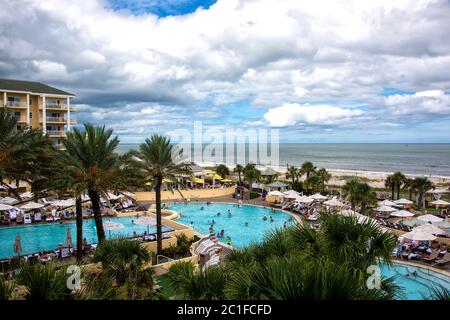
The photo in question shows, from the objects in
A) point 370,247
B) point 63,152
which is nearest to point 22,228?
point 63,152

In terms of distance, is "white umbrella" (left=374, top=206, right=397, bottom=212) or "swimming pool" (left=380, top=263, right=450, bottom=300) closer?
"swimming pool" (left=380, top=263, right=450, bottom=300)

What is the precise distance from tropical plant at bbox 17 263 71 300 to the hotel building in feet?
134

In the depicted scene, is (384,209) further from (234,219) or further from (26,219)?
(26,219)

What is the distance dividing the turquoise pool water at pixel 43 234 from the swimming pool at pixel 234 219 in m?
5.57

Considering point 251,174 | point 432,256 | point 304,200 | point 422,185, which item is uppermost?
point 251,174

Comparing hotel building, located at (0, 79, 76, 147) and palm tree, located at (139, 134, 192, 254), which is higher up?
hotel building, located at (0, 79, 76, 147)

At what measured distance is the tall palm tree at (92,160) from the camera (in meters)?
16.7

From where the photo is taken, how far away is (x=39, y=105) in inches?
1841

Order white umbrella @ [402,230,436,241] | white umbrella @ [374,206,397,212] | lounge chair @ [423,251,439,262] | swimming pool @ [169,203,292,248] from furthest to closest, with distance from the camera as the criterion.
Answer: white umbrella @ [374,206,397,212] → swimming pool @ [169,203,292,248] → white umbrella @ [402,230,436,241] → lounge chair @ [423,251,439,262]

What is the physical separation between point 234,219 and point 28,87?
110ft

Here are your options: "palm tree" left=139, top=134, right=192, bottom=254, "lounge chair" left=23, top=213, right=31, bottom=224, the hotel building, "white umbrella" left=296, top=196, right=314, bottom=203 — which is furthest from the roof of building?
"white umbrella" left=296, top=196, right=314, bottom=203

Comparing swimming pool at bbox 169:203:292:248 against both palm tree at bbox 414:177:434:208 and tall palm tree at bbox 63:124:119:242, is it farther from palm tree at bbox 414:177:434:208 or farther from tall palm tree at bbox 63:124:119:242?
palm tree at bbox 414:177:434:208

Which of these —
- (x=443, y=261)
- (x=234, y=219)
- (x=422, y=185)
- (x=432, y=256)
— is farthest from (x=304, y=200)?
(x=443, y=261)

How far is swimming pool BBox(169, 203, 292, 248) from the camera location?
97.3 ft
